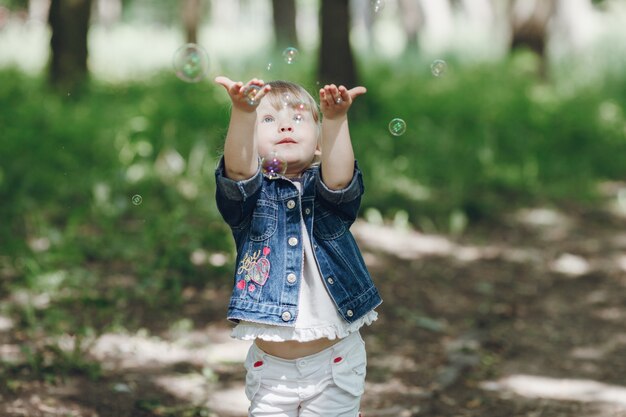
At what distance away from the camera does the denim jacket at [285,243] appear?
2.82m

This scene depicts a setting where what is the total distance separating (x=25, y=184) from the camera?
7.08 meters

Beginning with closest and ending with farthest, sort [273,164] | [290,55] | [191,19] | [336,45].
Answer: [273,164]
[290,55]
[336,45]
[191,19]

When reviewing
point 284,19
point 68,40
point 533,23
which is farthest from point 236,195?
point 284,19

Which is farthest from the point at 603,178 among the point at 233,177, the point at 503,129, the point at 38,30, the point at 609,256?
the point at 38,30

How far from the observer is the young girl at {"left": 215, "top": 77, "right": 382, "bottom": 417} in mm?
2814

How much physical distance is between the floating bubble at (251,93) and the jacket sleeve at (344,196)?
0.37 metres

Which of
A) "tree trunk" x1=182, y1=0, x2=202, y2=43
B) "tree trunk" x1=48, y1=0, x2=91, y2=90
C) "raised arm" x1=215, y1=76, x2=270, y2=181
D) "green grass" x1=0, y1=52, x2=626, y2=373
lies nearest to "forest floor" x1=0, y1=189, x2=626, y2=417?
"green grass" x1=0, y1=52, x2=626, y2=373

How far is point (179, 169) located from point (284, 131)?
5.05m

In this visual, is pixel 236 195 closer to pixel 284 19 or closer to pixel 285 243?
pixel 285 243

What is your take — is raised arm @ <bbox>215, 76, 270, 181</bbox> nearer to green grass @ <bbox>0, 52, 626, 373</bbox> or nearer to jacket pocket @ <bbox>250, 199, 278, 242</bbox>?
jacket pocket @ <bbox>250, 199, 278, 242</bbox>

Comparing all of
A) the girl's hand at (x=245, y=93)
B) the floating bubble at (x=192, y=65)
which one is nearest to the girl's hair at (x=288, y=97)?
the girl's hand at (x=245, y=93)

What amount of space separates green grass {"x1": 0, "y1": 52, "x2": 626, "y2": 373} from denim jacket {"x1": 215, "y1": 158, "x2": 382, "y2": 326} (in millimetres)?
1933

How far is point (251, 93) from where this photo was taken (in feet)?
8.63

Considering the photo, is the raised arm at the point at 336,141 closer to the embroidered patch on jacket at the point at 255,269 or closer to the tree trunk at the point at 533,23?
the embroidered patch on jacket at the point at 255,269
